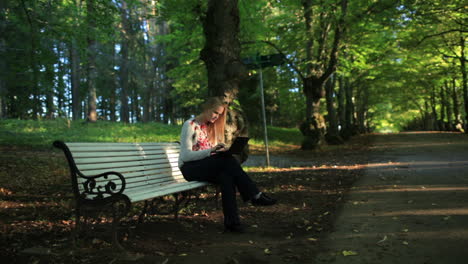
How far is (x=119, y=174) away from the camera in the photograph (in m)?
3.68

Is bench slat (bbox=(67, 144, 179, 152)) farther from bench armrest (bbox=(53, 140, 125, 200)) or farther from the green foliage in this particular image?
the green foliage

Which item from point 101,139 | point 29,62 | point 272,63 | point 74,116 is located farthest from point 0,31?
point 74,116

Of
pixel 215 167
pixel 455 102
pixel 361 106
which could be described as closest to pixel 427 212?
pixel 215 167

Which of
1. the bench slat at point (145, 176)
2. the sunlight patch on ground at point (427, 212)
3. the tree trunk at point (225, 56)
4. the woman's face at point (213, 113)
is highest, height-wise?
the tree trunk at point (225, 56)

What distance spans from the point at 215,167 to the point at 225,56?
10.7 feet

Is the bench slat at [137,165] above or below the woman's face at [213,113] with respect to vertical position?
below

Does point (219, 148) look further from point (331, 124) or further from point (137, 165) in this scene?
point (331, 124)

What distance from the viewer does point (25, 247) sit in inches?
150

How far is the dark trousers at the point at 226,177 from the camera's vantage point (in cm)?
435

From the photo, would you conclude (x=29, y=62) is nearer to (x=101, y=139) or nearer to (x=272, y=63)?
(x=272, y=63)

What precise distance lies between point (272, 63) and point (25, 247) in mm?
7437

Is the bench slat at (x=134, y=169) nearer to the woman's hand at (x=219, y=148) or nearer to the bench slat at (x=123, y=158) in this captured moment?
the bench slat at (x=123, y=158)

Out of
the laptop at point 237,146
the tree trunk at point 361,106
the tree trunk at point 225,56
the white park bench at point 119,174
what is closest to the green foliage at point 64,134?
the tree trunk at point 225,56

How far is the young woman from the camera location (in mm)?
4359
